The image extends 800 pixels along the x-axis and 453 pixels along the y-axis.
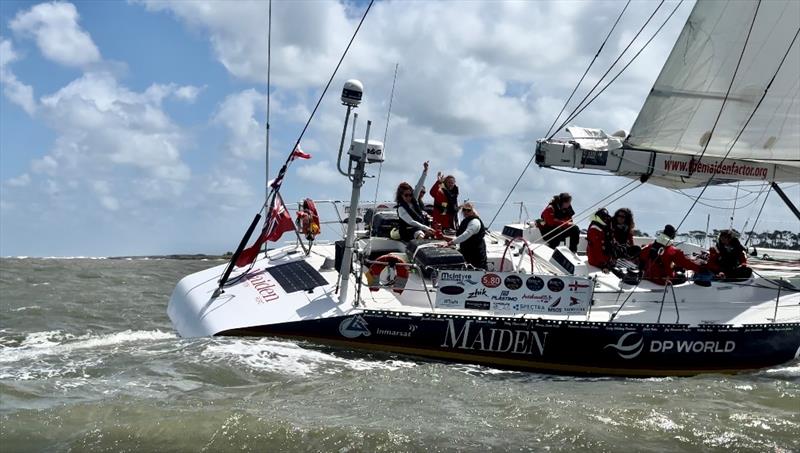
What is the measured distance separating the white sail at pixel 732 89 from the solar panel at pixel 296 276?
5528 mm

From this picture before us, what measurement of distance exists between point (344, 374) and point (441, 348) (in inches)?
52.5

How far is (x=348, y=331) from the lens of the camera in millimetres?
8578

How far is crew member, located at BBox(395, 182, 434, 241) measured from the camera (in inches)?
426

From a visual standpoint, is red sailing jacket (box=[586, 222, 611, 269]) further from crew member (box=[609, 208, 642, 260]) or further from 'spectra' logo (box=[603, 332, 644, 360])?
'spectra' logo (box=[603, 332, 644, 360])

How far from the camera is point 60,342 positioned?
1020cm

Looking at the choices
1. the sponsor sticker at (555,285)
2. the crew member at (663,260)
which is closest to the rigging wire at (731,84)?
the crew member at (663,260)

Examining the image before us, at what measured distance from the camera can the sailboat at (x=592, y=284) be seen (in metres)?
8.81

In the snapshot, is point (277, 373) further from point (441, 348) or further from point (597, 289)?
point (597, 289)

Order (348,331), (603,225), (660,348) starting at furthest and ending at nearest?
(603,225)
(660,348)
(348,331)

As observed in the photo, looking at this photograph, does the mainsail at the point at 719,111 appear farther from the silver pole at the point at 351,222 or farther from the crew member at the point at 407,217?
the silver pole at the point at 351,222

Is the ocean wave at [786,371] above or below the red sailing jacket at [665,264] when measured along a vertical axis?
below

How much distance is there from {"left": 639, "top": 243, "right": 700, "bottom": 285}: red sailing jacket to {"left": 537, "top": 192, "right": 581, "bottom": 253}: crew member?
179cm

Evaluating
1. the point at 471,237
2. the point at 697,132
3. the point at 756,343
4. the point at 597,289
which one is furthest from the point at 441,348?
the point at 697,132

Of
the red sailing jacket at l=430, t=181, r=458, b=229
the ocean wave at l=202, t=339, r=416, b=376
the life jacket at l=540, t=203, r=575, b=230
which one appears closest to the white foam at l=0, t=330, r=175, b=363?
the ocean wave at l=202, t=339, r=416, b=376
